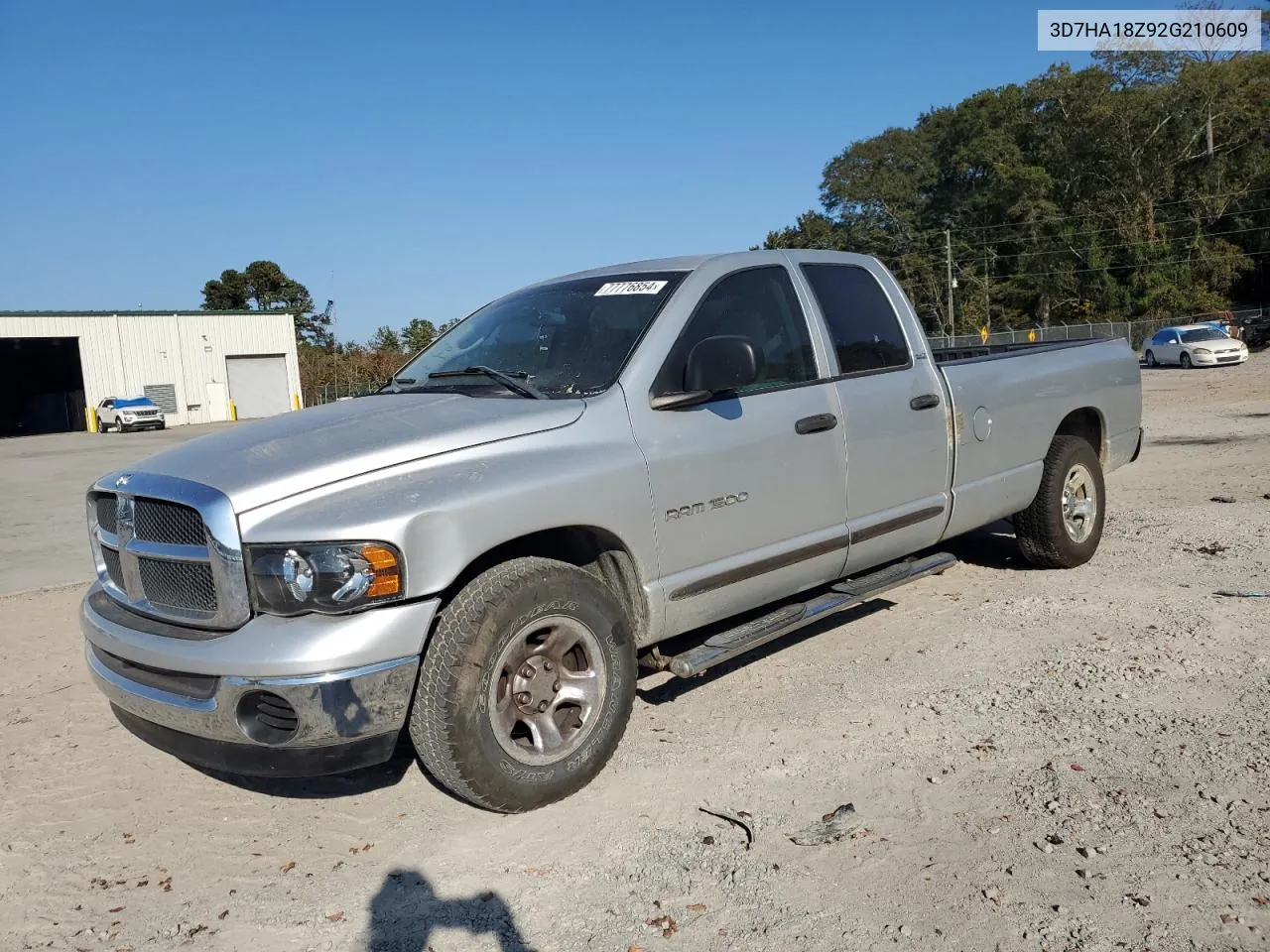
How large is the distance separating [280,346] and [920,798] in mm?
48836

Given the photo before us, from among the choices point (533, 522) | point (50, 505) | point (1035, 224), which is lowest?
point (50, 505)

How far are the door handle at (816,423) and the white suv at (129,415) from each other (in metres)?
41.2

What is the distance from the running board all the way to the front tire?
0.30 meters

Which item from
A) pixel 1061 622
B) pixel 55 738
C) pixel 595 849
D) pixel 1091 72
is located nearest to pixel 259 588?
pixel 595 849

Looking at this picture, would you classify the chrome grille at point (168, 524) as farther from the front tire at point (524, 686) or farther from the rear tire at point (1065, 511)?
the rear tire at point (1065, 511)

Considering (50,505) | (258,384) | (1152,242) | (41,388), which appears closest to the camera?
(50,505)

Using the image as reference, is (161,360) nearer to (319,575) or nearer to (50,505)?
(50,505)

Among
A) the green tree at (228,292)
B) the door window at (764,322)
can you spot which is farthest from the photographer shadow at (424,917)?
the green tree at (228,292)

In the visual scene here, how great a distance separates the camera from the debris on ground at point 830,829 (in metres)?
3.29

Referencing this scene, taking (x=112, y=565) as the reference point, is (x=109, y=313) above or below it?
above

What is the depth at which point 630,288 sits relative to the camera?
179 inches

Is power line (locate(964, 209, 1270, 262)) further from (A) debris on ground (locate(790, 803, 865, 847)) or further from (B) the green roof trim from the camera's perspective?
(A) debris on ground (locate(790, 803, 865, 847))

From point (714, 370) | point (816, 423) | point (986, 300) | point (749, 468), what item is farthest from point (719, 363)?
point (986, 300)

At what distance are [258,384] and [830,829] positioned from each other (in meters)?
48.8
